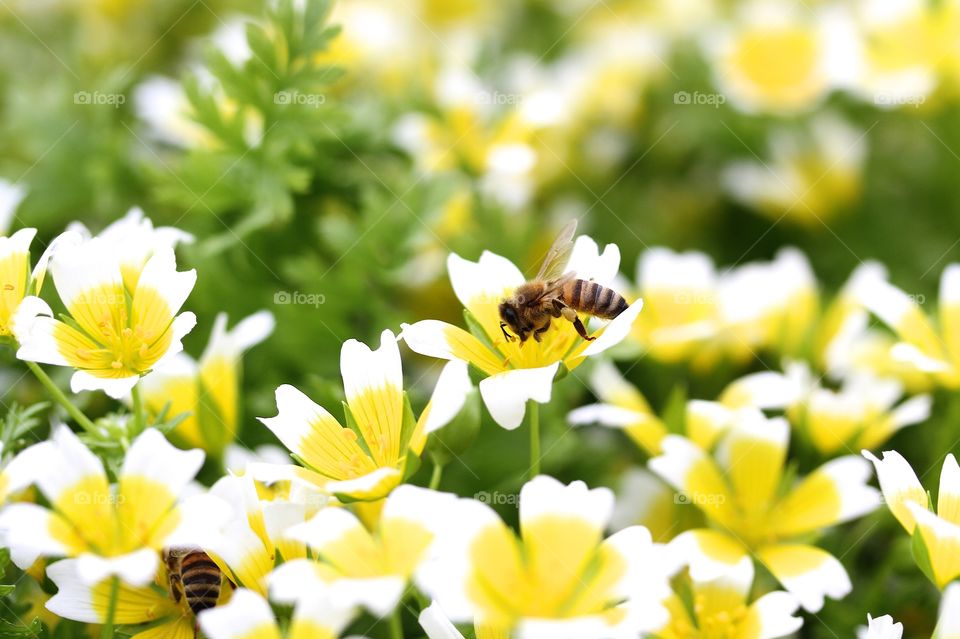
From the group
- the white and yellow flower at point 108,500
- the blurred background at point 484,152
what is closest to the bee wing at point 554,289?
the blurred background at point 484,152

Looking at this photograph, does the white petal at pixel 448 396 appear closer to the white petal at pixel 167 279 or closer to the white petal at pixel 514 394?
the white petal at pixel 514 394

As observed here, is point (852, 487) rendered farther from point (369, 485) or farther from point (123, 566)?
point (123, 566)

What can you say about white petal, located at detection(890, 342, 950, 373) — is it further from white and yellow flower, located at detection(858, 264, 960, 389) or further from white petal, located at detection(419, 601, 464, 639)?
white petal, located at detection(419, 601, 464, 639)

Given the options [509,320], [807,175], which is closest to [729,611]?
[509,320]

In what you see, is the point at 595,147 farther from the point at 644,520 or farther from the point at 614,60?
the point at 644,520

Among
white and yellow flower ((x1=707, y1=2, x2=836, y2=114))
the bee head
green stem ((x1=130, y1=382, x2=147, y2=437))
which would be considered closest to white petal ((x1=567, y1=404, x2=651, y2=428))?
the bee head
